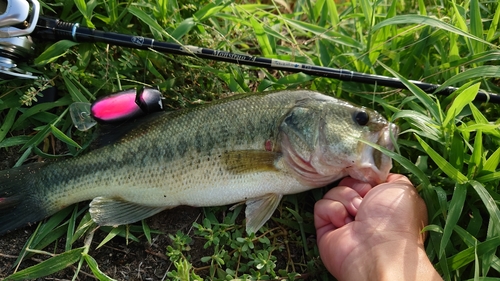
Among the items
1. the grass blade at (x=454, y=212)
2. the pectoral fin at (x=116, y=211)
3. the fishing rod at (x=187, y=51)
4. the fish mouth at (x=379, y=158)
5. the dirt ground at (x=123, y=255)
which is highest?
the fishing rod at (x=187, y=51)

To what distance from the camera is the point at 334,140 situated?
288cm

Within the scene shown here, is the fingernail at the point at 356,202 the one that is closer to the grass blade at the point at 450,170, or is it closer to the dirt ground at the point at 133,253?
the dirt ground at the point at 133,253

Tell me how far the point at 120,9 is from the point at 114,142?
1191 millimetres

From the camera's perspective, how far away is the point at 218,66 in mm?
3512

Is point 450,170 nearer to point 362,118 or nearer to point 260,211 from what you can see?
point 362,118

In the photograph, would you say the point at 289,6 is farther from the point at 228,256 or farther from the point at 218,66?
the point at 228,256

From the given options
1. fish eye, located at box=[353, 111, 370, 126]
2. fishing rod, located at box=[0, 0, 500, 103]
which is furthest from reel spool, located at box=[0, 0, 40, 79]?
fish eye, located at box=[353, 111, 370, 126]

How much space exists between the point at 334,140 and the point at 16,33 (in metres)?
2.29

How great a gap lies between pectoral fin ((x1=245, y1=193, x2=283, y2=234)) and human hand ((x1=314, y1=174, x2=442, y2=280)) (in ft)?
1.04

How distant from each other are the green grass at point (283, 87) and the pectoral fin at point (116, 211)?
125mm

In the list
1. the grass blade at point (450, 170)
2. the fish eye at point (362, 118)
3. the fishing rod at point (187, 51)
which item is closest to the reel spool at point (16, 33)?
the fishing rod at point (187, 51)

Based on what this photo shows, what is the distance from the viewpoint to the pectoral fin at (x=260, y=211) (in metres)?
3.05

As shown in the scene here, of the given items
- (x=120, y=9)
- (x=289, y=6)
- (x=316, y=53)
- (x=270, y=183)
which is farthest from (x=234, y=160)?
(x=289, y=6)

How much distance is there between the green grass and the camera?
9.46ft
